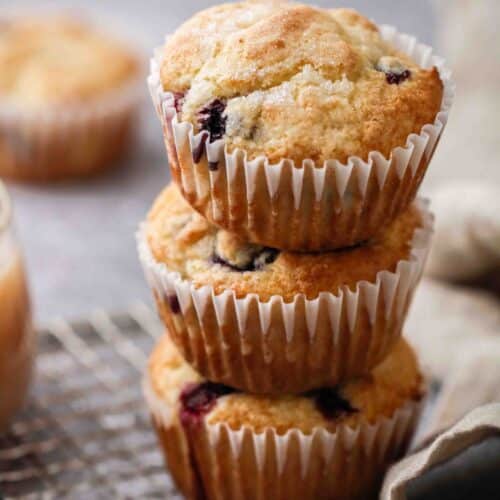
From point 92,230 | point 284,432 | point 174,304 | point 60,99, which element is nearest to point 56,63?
point 60,99

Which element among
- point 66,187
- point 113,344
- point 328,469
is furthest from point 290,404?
point 66,187

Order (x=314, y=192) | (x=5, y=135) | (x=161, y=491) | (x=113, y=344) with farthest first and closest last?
(x=5, y=135), (x=113, y=344), (x=161, y=491), (x=314, y=192)

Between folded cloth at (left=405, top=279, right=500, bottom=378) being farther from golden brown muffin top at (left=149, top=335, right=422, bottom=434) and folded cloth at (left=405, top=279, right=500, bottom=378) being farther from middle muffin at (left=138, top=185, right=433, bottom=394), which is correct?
middle muffin at (left=138, top=185, right=433, bottom=394)

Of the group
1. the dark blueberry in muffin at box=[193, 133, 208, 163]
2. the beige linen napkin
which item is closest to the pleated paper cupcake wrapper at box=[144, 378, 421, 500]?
the beige linen napkin

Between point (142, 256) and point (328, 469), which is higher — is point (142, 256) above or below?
above

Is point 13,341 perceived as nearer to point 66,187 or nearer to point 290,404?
point 290,404

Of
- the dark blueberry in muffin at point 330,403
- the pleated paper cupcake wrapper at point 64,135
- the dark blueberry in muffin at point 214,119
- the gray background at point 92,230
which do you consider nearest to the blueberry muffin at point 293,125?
the dark blueberry in muffin at point 214,119
